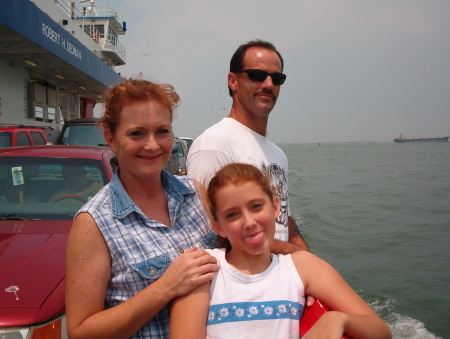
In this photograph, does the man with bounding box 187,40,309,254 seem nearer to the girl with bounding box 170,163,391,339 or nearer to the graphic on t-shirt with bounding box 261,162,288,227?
the graphic on t-shirt with bounding box 261,162,288,227

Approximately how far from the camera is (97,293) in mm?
1542

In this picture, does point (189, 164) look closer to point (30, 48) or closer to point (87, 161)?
point (87, 161)

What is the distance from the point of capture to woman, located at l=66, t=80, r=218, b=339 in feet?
5.01

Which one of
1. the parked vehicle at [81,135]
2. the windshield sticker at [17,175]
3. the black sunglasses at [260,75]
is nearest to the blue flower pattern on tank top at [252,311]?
the black sunglasses at [260,75]

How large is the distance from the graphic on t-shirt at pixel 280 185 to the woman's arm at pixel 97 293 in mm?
1128

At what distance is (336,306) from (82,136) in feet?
26.4

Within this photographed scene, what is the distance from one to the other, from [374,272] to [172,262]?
7.69 m

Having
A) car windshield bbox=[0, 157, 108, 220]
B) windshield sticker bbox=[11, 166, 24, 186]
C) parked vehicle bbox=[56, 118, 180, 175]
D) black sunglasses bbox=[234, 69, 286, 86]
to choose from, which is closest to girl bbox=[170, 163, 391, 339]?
black sunglasses bbox=[234, 69, 286, 86]

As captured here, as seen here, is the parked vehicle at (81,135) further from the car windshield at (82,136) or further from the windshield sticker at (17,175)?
the windshield sticker at (17,175)

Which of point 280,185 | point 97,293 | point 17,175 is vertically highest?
point 280,185

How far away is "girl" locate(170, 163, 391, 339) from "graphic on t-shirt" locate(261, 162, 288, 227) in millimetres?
623

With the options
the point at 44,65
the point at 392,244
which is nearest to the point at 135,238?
the point at 392,244

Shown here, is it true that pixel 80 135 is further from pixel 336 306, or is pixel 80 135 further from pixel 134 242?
pixel 336 306

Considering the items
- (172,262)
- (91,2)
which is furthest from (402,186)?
(91,2)
